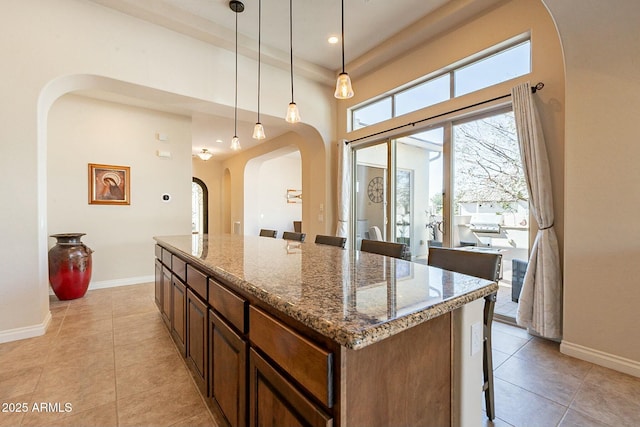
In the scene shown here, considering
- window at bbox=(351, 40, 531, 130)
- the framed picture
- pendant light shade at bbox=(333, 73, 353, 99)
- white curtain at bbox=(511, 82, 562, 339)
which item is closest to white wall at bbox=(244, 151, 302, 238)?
the framed picture

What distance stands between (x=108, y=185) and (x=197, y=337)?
3.94 m

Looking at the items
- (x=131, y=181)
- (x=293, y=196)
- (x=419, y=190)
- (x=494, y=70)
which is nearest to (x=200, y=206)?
(x=293, y=196)

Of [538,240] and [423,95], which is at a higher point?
[423,95]

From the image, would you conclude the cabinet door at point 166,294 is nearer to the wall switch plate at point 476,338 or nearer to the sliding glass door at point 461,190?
the wall switch plate at point 476,338

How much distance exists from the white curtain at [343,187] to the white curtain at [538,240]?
242 centimetres

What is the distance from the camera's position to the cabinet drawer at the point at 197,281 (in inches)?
63.8

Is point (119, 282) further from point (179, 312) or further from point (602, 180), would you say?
point (602, 180)

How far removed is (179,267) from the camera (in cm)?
216

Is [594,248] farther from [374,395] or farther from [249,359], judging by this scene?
[249,359]

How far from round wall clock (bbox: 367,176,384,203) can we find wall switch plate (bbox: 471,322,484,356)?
3.40 m

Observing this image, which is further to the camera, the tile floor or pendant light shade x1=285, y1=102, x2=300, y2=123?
pendant light shade x1=285, y1=102, x2=300, y2=123

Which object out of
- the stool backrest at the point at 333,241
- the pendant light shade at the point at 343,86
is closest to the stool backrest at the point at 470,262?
the stool backrest at the point at 333,241

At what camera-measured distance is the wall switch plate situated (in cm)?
111

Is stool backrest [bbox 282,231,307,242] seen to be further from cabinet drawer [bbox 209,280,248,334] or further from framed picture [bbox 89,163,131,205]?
framed picture [bbox 89,163,131,205]
